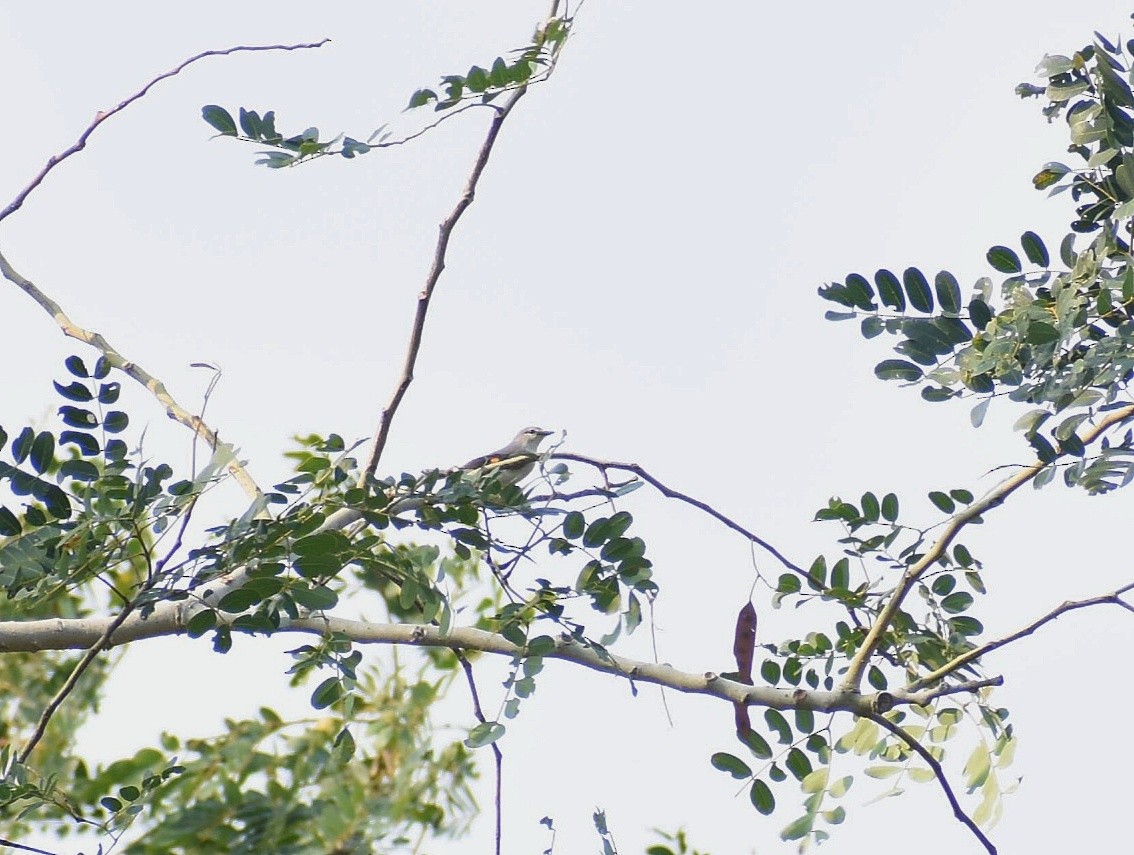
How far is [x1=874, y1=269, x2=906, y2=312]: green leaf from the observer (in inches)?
92.2

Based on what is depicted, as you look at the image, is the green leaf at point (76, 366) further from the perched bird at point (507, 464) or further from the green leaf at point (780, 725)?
the green leaf at point (780, 725)

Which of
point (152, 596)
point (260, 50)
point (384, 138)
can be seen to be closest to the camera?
point (152, 596)

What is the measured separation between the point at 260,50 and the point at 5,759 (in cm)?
148

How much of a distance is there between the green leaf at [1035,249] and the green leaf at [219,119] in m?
1.53

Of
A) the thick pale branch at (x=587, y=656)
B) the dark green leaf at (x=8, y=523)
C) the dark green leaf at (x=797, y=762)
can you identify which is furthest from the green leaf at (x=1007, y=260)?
the dark green leaf at (x=8, y=523)

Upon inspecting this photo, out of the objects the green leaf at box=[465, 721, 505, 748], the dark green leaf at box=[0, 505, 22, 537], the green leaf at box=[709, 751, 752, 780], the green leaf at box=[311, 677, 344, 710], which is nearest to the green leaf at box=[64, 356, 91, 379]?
the dark green leaf at box=[0, 505, 22, 537]

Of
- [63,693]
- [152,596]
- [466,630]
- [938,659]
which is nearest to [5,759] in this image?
[63,693]

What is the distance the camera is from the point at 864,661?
7.53ft

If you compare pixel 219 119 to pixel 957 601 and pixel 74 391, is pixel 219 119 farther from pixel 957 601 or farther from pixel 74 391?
pixel 957 601

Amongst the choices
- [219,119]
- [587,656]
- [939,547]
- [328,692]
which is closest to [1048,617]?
[939,547]

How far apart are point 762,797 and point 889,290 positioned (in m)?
1.00

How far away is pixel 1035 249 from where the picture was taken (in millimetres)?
2379

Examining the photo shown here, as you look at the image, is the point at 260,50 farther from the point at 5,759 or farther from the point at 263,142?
the point at 5,759

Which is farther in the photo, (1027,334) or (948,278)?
(948,278)
